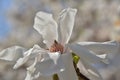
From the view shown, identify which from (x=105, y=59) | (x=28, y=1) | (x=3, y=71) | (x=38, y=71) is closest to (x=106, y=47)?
(x=105, y=59)

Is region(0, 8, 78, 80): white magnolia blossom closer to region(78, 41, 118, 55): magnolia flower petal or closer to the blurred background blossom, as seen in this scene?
region(78, 41, 118, 55): magnolia flower petal

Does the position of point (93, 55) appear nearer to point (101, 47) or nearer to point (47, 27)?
point (101, 47)

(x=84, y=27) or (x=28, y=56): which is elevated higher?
(x=28, y=56)

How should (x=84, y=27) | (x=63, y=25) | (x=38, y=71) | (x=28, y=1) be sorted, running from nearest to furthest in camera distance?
(x=38, y=71), (x=63, y=25), (x=84, y=27), (x=28, y=1)

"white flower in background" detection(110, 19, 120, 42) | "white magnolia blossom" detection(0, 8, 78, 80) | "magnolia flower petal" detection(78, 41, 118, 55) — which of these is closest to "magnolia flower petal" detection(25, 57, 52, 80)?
"white magnolia blossom" detection(0, 8, 78, 80)

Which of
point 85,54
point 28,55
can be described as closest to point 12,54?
point 28,55

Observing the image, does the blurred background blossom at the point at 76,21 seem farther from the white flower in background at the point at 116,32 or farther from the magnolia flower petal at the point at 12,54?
the magnolia flower petal at the point at 12,54

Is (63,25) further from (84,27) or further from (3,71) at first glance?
(84,27)
